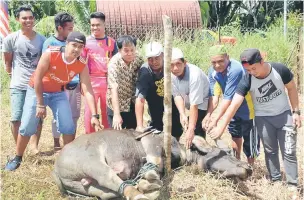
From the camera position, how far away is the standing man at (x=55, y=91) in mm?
5113

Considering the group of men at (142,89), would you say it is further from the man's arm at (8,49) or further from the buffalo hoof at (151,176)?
the buffalo hoof at (151,176)

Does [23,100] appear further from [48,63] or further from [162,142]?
[162,142]

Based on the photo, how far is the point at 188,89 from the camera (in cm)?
515

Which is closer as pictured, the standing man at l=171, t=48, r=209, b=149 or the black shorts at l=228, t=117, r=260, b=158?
the standing man at l=171, t=48, r=209, b=149

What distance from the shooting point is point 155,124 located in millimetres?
5715

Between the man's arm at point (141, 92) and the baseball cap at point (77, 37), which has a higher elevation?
the baseball cap at point (77, 37)

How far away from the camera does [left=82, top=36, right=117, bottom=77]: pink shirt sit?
599cm

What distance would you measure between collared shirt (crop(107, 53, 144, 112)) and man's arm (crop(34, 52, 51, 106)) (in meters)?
0.78

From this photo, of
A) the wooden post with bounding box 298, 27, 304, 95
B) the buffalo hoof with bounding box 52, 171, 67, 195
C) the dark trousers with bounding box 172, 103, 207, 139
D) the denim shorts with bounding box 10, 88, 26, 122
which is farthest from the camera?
the wooden post with bounding box 298, 27, 304, 95

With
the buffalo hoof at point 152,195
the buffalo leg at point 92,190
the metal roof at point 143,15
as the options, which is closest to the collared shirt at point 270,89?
the buffalo hoof at point 152,195

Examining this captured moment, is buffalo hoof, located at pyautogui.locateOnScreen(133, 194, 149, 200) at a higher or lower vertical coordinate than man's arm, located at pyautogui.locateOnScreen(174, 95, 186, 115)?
lower

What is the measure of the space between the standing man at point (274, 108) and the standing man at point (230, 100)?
34cm

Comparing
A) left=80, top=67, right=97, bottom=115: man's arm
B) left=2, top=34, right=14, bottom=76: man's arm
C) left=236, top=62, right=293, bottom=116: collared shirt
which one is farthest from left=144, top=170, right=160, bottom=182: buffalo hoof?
left=2, top=34, right=14, bottom=76: man's arm

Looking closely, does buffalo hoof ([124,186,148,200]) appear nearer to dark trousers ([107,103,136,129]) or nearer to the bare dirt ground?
the bare dirt ground
